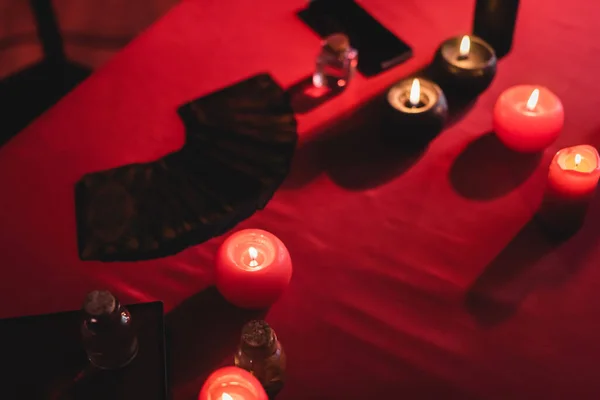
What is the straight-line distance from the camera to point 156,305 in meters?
0.89

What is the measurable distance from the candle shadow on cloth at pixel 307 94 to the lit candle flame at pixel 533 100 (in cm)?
29

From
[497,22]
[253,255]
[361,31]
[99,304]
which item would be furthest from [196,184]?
[497,22]

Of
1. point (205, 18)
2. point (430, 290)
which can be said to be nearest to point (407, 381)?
point (430, 290)

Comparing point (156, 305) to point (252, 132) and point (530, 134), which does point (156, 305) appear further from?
point (530, 134)

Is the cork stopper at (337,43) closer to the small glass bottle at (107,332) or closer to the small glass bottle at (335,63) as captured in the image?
the small glass bottle at (335,63)

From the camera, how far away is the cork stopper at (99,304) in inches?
30.5

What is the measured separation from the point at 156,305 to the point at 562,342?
1.60ft

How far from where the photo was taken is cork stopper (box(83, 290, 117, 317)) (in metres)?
0.77

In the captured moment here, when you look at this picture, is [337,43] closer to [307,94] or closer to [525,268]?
[307,94]

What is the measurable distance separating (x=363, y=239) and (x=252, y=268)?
175 mm

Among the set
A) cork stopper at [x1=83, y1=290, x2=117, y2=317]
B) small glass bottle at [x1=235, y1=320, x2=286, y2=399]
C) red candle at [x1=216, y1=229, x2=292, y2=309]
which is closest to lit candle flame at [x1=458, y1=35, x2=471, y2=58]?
red candle at [x1=216, y1=229, x2=292, y2=309]

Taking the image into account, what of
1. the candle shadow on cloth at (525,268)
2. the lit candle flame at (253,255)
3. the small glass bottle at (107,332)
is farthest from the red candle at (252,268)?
the candle shadow on cloth at (525,268)

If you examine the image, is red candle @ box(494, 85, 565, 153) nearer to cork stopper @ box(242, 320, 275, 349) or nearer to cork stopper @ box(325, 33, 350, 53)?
cork stopper @ box(325, 33, 350, 53)

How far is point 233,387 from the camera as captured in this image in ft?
2.55
